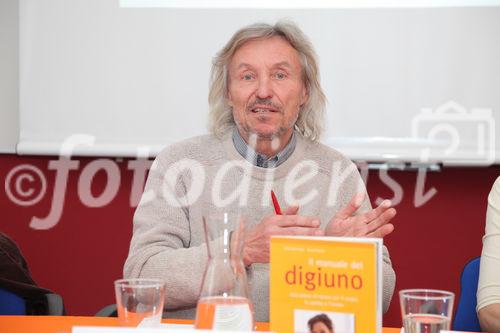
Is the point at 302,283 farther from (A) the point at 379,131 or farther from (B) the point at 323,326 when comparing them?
(A) the point at 379,131

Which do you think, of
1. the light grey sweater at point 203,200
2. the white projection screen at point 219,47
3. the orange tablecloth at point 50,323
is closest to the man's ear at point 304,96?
the light grey sweater at point 203,200

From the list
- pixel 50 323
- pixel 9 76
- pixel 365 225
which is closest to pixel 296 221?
pixel 365 225

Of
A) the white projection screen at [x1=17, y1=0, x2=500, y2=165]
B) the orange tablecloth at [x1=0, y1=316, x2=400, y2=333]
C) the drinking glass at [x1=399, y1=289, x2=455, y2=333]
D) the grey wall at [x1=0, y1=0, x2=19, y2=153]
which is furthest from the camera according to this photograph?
the grey wall at [x1=0, y1=0, x2=19, y2=153]

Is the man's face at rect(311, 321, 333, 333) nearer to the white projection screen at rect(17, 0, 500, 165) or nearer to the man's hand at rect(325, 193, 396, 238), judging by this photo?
the man's hand at rect(325, 193, 396, 238)

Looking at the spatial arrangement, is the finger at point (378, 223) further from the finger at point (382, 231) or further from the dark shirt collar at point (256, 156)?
the dark shirt collar at point (256, 156)

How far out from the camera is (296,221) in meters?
1.51

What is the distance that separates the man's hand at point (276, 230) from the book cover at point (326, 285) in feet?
1.14

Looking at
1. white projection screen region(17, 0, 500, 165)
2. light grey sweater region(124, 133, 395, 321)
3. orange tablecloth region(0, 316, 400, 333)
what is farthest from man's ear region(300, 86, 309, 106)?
orange tablecloth region(0, 316, 400, 333)

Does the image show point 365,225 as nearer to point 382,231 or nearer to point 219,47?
point 382,231

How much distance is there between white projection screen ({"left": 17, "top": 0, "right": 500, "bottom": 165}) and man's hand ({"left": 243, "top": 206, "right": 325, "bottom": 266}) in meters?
1.52

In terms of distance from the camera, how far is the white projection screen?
3.04m

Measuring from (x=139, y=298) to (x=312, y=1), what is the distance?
7.29 feet

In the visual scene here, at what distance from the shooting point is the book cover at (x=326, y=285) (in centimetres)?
108

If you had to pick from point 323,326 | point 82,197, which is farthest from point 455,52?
point 323,326
